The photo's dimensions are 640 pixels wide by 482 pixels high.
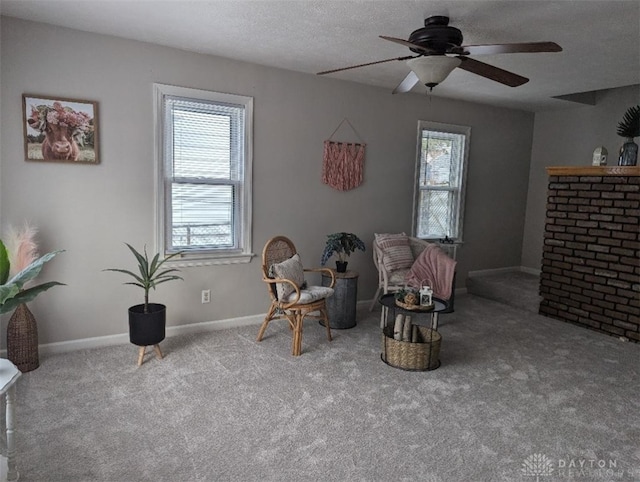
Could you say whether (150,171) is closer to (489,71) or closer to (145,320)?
(145,320)

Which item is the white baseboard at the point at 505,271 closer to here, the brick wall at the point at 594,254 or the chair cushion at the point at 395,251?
the brick wall at the point at 594,254

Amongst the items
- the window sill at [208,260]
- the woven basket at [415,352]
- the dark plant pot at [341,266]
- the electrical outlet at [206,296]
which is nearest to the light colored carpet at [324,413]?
the woven basket at [415,352]

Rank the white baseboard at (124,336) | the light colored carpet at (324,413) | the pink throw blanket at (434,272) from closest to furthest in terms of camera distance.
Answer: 1. the light colored carpet at (324,413)
2. the white baseboard at (124,336)
3. the pink throw blanket at (434,272)

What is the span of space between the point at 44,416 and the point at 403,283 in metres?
3.16

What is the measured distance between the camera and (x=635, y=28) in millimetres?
2932

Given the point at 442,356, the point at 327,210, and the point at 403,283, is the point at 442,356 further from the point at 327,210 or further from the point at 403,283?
the point at 327,210

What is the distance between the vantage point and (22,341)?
3.08 meters

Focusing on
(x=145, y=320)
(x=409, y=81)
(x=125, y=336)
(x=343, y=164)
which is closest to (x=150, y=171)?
(x=145, y=320)

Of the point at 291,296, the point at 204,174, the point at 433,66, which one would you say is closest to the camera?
the point at 433,66

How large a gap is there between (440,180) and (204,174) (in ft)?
9.76

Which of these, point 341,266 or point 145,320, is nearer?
point 145,320

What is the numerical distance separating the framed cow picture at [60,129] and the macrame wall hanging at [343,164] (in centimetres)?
211

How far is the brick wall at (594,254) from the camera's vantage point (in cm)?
412

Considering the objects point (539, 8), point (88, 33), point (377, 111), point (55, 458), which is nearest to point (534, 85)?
point (377, 111)
